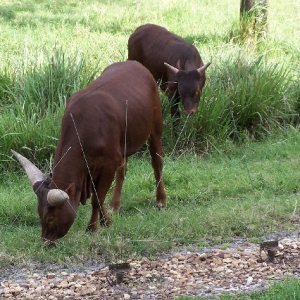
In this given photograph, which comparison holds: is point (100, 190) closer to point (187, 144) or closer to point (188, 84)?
point (187, 144)

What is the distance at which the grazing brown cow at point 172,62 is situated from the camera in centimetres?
1141

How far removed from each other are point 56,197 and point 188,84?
4735mm

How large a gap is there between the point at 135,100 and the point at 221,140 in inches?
123

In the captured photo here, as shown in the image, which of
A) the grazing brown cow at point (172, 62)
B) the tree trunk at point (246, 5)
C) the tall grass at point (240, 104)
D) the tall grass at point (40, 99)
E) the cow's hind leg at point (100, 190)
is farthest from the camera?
the tree trunk at point (246, 5)

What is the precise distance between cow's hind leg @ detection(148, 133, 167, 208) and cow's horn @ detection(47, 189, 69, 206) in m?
1.93

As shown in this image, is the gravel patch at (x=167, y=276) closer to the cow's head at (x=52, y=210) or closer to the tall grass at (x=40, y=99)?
the cow's head at (x=52, y=210)

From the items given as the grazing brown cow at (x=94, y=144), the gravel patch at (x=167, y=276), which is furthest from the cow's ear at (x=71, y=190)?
the gravel patch at (x=167, y=276)

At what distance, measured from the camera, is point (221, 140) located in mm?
11305

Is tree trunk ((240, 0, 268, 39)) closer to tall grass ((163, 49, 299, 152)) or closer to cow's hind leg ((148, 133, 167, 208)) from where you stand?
tall grass ((163, 49, 299, 152))

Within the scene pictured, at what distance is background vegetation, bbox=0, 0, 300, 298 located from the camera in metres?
7.87

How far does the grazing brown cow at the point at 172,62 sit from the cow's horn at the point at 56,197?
4.19m

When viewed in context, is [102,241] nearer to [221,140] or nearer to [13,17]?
[221,140]

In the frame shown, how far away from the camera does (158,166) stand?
30.3 ft

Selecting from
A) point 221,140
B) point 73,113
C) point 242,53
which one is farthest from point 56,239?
point 242,53
